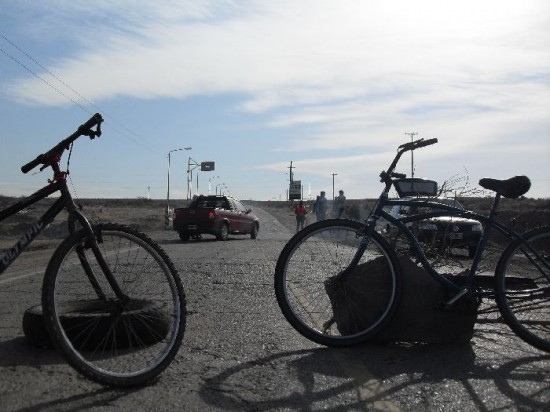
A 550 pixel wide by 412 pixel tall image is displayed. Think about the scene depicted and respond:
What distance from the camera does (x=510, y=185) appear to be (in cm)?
506

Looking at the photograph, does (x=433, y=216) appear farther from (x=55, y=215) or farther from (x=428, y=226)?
(x=55, y=215)

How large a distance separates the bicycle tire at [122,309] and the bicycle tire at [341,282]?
106cm

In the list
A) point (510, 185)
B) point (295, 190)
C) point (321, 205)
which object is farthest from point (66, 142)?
point (295, 190)

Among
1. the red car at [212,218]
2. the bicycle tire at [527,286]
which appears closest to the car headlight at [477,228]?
the bicycle tire at [527,286]

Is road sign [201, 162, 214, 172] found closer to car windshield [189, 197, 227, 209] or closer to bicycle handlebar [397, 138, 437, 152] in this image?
car windshield [189, 197, 227, 209]

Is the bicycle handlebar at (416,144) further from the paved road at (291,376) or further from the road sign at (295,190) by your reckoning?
the road sign at (295,190)

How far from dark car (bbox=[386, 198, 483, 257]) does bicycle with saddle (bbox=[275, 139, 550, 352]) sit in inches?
4.9

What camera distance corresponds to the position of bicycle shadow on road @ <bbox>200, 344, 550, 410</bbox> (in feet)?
11.8

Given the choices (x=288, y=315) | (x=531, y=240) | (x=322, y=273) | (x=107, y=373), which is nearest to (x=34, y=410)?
(x=107, y=373)

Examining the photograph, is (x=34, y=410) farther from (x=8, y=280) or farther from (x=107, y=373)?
(x=8, y=280)

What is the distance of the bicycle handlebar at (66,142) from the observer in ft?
13.5

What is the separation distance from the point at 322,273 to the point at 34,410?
8.41ft

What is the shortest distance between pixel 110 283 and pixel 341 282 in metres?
1.82

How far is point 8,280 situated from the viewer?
32.4ft
